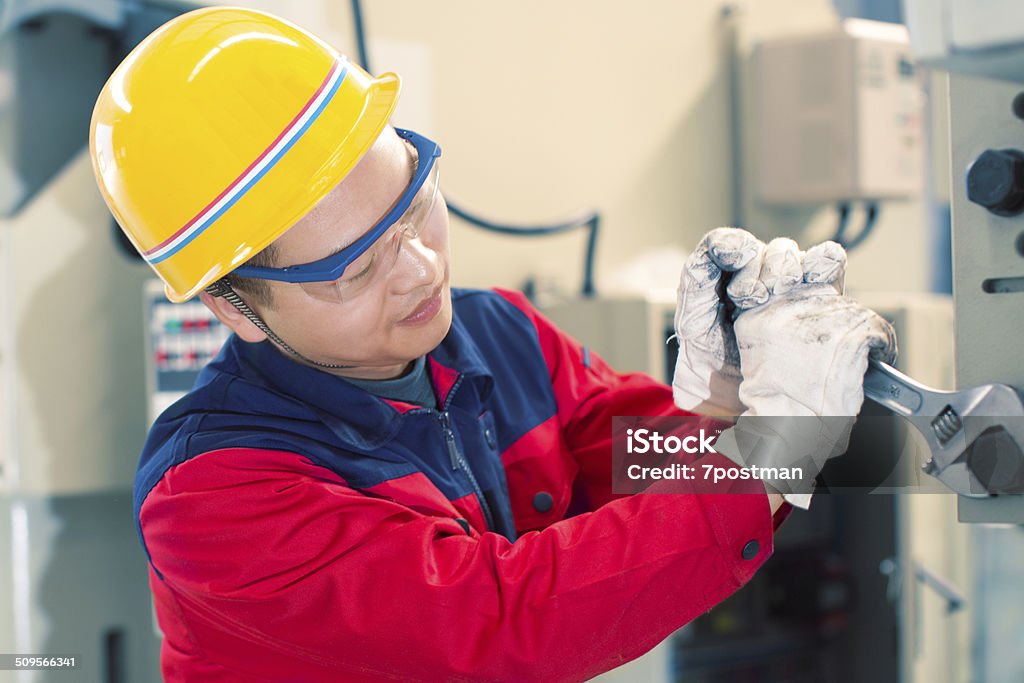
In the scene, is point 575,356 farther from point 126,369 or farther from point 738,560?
point 126,369

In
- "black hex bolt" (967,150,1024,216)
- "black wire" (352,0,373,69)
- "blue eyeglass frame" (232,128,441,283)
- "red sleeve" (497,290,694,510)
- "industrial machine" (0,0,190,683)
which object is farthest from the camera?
"black wire" (352,0,373,69)

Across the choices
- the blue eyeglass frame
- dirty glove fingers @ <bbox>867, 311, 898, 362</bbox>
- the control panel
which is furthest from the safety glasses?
the control panel

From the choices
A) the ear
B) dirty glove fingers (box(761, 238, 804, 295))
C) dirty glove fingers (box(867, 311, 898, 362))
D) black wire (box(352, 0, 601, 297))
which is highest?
black wire (box(352, 0, 601, 297))

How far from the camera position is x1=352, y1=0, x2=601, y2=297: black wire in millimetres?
1782

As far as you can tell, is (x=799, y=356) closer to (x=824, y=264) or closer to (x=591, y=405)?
(x=824, y=264)

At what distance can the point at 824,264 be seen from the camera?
74 centimetres

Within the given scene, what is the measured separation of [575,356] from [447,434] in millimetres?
224

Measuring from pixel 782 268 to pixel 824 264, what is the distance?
3 cm

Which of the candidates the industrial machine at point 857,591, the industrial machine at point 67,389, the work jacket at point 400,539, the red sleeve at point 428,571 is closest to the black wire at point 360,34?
the industrial machine at point 67,389

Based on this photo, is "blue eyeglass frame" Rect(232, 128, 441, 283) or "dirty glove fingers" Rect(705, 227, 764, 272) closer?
"dirty glove fingers" Rect(705, 227, 764, 272)

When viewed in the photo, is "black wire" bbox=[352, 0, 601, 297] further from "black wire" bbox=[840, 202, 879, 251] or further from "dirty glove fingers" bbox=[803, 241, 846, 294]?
"dirty glove fingers" bbox=[803, 241, 846, 294]

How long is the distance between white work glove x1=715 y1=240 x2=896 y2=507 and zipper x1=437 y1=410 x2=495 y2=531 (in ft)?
1.02

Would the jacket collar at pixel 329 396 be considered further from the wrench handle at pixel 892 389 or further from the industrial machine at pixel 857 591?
the industrial machine at pixel 857 591

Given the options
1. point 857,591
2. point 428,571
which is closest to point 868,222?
point 857,591
